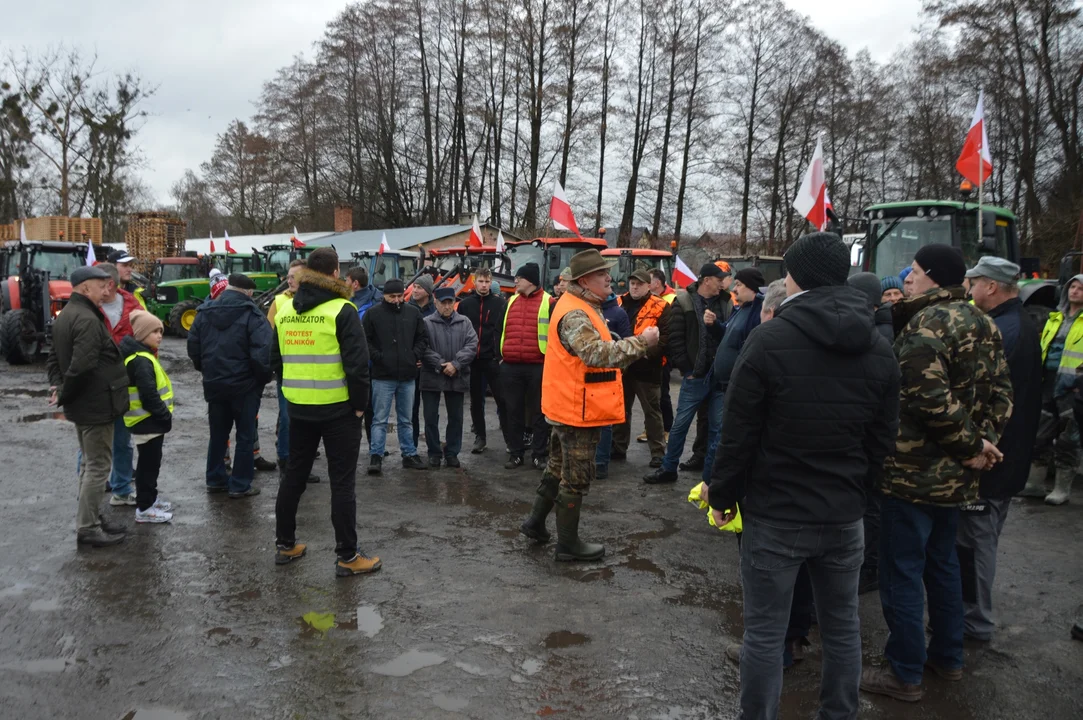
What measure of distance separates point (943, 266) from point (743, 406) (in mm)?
1525

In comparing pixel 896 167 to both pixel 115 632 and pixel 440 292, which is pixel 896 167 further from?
pixel 115 632

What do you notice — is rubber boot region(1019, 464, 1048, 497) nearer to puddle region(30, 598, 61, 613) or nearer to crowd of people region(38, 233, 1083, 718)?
crowd of people region(38, 233, 1083, 718)

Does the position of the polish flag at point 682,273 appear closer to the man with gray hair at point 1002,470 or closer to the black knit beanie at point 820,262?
the man with gray hair at point 1002,470

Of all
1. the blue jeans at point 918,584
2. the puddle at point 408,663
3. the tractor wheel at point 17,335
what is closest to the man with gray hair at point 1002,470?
the blue jeans at point 918,584

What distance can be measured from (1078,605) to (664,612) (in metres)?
2.43

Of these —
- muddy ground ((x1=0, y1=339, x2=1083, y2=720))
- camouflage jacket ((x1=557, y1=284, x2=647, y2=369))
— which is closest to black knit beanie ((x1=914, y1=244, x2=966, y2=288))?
camouflage jacket ((x1=557, y1=284, x2=647, y2=369))

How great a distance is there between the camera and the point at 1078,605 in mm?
4613

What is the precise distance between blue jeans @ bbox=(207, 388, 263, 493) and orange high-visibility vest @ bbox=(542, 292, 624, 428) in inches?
115

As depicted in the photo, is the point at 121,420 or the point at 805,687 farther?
the point at 121,420

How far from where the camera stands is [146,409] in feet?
19.2

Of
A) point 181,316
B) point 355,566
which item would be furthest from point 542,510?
point 181,316

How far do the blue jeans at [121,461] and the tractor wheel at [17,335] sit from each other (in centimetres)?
1144

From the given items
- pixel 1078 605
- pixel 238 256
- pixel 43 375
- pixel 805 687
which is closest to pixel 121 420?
pixel 805 687

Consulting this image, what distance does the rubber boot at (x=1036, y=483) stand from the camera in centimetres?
689
